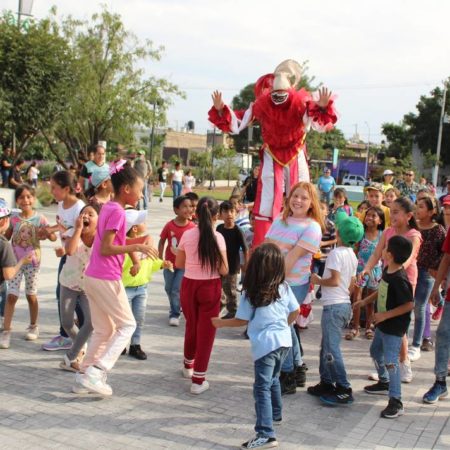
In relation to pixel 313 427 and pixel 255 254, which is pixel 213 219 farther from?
pixel 313 427

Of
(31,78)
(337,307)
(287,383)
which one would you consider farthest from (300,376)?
(31,78)

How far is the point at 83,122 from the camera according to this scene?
2600cm

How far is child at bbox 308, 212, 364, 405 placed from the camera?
486 cm

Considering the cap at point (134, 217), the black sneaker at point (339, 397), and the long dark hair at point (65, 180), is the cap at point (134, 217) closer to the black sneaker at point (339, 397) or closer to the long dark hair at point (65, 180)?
the long dark hair at point (65, 180)

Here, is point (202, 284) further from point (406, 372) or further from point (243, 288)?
point (406, 372)

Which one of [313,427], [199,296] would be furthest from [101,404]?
[313,427]

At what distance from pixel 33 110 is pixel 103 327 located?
1601 centimetres

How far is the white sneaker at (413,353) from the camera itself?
20.3ft

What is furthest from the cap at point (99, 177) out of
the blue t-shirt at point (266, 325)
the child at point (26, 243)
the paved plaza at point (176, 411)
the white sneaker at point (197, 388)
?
the blue t-shirt at point (266, 325)

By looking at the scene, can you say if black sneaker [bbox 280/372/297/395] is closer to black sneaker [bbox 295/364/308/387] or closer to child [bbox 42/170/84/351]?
black sneaker [bbox 295/364/308/387]

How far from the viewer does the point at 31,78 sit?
19.0 m

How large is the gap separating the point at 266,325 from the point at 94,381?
1461 millimetres

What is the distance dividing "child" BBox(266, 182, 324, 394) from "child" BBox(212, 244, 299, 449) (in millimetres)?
797

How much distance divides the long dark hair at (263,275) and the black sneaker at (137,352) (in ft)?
6.67
